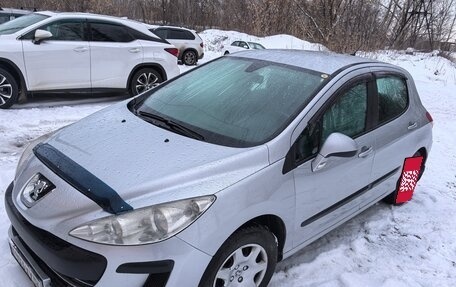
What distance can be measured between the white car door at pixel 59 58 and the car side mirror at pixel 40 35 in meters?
0.05

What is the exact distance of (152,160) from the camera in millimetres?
2389

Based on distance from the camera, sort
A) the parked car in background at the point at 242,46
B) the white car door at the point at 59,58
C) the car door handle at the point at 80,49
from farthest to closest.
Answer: the parked car in background at the point at 242,46, the car door handle at the point at 80,49, the white car door at the point at 59,58

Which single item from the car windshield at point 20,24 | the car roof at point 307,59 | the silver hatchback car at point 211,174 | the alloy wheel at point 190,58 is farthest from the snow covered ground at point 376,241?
the alloy wheel at point 190,58

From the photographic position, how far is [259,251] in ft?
8.36

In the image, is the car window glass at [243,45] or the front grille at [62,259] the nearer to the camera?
the front grille at [62,259]

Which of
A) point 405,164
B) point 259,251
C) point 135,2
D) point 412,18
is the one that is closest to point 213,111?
point 259,251

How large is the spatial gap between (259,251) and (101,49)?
573 cm

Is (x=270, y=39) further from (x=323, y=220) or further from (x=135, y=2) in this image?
(x=323, y=220)

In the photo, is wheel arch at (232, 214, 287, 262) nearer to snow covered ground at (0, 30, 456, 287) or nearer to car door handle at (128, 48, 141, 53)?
snow covered ground at (0, 30, 456, 287)

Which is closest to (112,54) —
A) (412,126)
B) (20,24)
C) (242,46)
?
(20,24)

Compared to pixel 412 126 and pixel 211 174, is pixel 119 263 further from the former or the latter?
pixel 412 126

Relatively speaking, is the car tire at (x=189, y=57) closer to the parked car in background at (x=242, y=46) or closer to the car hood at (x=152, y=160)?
the parked car in background at (x=242, y=46)

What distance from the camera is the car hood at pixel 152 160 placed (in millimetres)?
2178

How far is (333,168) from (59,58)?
5.43 metres
